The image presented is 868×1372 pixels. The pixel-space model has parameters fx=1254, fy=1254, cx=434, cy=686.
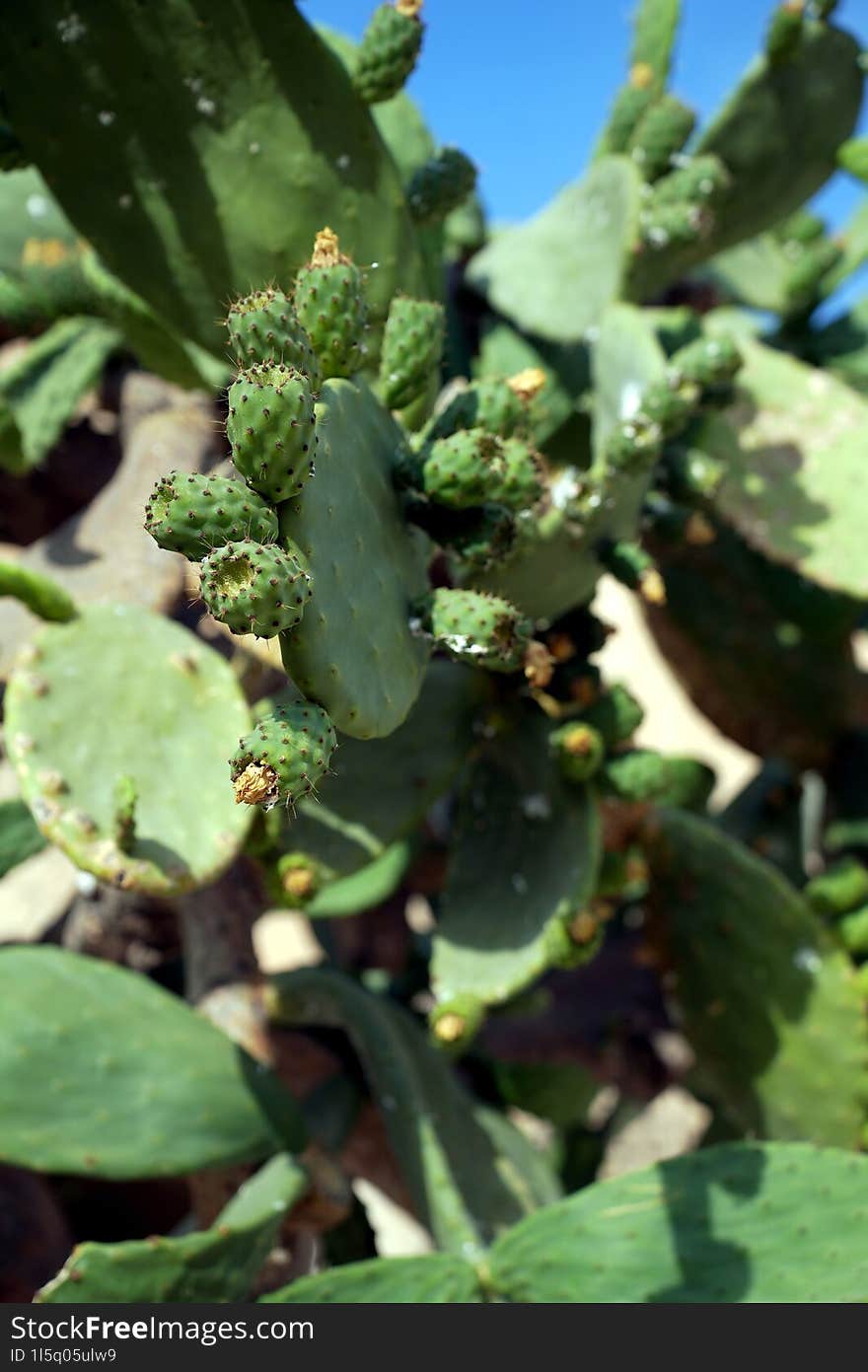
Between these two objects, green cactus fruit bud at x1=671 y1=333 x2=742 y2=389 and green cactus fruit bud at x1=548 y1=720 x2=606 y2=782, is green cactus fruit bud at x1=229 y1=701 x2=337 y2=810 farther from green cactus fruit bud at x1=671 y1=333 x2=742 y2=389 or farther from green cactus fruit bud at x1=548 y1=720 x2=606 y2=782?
green cactus fruit bud at x1=671 y1=333 x2=742 y2=389

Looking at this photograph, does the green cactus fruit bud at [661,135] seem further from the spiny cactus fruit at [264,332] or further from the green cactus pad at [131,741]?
the spiny cactus fruit at [264,332]

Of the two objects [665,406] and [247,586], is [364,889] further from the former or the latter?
[247,586]

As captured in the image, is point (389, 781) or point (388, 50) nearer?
point (388, 50)

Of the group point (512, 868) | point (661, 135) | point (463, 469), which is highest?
point (661, 135)

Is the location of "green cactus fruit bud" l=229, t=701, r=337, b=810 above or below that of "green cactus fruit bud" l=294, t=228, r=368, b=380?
below

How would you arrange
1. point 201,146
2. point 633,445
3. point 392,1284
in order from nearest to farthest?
point 201,146 → point 392,1284 → point 633,445

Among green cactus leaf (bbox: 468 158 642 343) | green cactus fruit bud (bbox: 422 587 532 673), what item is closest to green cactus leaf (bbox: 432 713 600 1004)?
Answer: green cactus fruit bud (bbox: 422 587 532 673)

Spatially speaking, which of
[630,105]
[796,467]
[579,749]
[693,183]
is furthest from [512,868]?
[630,105]
